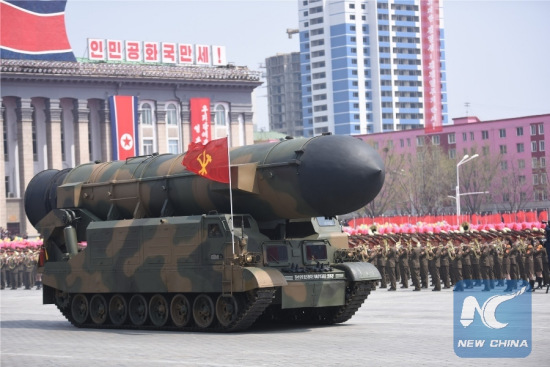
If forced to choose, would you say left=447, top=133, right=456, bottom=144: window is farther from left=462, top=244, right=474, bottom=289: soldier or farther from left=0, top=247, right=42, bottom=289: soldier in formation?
left=462, top=244, right=474, bottom=289: soldier

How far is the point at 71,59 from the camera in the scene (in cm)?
7875

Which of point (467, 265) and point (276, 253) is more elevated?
point (276, 253)

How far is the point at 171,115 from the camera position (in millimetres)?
87562

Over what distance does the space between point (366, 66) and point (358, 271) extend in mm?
146319

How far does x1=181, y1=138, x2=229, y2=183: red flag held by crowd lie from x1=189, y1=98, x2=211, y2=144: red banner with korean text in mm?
48179

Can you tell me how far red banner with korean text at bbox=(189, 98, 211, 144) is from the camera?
228ft

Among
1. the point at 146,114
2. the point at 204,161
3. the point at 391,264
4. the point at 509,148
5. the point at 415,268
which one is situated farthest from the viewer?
the point at 509,148

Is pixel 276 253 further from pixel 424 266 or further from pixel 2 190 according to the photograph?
pixel 2 190

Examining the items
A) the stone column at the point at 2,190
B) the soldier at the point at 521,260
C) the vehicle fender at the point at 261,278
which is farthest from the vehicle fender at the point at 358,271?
the stone column at the point at 2,190

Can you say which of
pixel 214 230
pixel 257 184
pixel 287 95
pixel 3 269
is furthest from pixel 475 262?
pixel 287 95

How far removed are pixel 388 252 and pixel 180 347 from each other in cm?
1640

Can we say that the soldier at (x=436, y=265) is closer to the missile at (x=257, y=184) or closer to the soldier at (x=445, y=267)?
the soldier at (x=445, y=267)

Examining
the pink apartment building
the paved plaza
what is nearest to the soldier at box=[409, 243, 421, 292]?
the paved plaza

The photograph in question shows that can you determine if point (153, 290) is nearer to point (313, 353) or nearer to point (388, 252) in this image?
point (313, 353)
